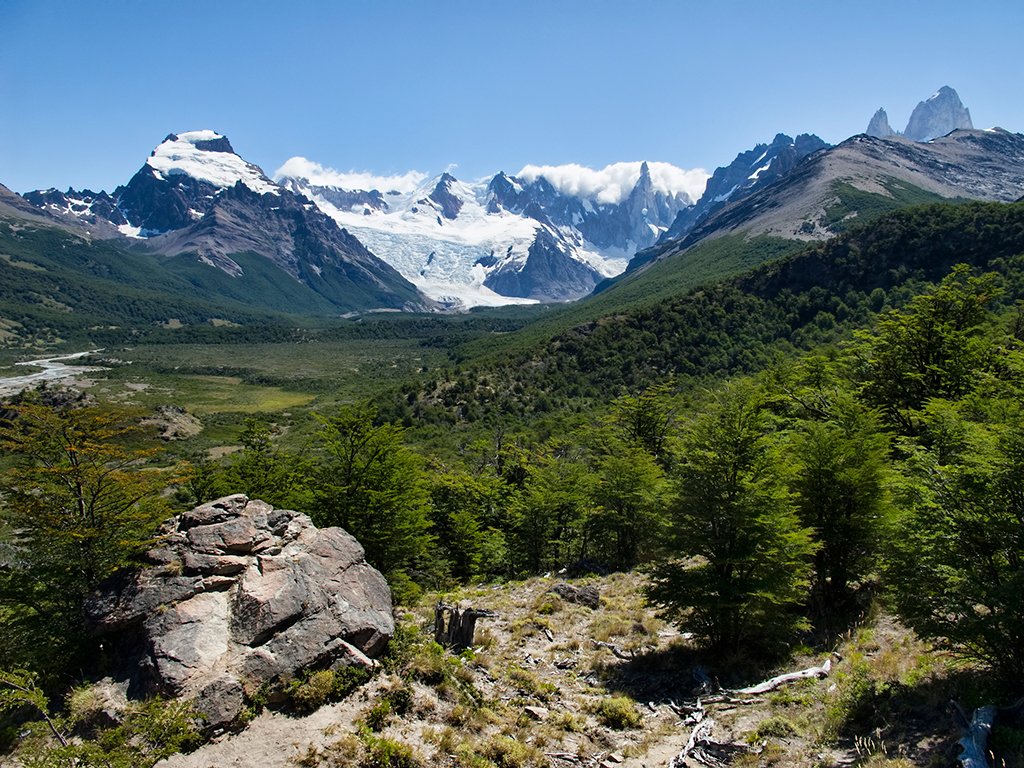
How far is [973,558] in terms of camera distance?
408 inches

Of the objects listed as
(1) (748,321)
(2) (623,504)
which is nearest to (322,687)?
(2) (623,504)

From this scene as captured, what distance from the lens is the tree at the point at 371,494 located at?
22.4 meters

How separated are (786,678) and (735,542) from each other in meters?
3.28

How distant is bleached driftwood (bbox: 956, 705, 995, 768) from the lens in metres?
7.73

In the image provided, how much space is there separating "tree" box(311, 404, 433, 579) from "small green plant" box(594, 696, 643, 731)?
36.9 feet

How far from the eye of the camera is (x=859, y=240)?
114m

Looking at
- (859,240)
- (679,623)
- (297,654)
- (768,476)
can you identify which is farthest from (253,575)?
(859,240)

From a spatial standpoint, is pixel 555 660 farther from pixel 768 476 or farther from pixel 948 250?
pixel 948 250

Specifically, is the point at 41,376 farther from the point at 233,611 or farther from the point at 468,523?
the point at 233,611

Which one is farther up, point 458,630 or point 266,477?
point 266,477

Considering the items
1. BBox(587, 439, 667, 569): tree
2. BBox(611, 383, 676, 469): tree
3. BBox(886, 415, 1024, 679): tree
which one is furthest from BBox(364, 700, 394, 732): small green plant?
BBox(611, 383, 676, 469): tree

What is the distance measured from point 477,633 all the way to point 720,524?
28.3ft

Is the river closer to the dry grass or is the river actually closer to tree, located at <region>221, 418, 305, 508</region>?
tree, located at <region>221, 418, 305, 508</region>

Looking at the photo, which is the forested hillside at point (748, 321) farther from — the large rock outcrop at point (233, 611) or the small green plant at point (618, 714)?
the large rock outcrop at point (233, 611)
